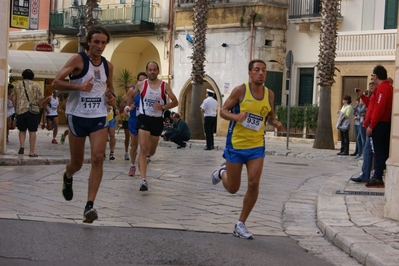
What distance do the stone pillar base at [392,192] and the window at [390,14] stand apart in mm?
21185

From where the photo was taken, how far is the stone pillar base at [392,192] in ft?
31.4

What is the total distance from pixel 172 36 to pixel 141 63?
475 centimetres

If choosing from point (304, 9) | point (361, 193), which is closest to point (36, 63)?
point (304, 9)

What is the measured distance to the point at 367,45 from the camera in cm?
3050

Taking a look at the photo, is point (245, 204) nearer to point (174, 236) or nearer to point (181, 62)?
point (174, 236)

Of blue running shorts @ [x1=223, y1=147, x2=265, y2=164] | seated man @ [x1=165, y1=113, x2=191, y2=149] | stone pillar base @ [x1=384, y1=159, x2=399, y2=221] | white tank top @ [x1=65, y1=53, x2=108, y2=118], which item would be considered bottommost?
seated man @ [x1=165, y1=113, x2=191, y2=149]

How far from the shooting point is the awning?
3725 centimetres

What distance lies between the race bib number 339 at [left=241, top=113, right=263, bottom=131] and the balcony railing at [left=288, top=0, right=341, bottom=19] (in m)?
25.0

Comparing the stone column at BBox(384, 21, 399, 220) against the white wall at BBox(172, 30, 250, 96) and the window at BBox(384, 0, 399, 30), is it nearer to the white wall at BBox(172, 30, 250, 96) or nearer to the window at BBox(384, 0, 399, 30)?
the window at BBox(384, 0, 399, 30)

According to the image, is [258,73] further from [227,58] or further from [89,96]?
[227,58]

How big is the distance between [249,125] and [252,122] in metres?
0.05

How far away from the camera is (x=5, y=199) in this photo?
10.1 metres

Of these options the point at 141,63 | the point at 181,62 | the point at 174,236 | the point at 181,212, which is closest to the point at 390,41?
the point at 181,62

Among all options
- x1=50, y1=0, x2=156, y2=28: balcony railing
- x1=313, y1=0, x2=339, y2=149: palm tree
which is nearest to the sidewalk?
x1=313, y1=0, x2=339, y2=149: palm tree
